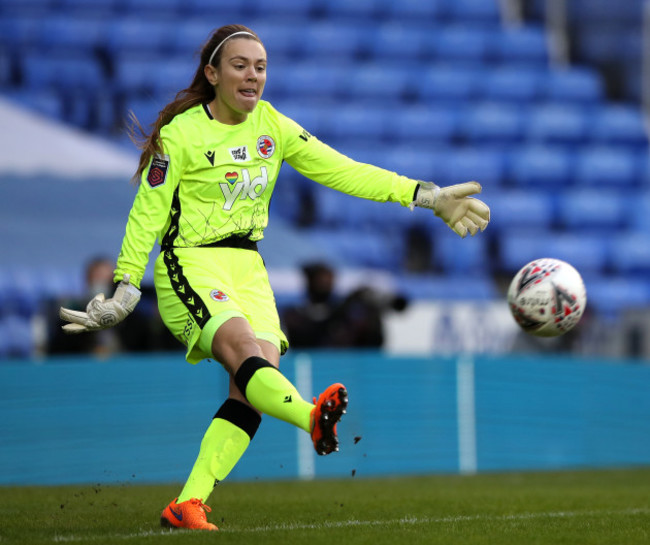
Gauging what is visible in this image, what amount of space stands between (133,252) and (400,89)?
40.0 feet

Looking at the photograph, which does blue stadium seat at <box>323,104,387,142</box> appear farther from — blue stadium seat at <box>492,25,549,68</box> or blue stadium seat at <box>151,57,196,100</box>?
blue stadium seat at <box>492,25,549,68</box>

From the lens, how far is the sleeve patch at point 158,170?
187 inches

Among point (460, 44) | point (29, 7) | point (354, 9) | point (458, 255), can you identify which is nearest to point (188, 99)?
point (458, 255)

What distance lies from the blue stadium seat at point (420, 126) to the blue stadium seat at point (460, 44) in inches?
52.5

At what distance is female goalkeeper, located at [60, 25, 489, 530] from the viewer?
4695 millimetres

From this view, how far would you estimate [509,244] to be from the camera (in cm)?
1472

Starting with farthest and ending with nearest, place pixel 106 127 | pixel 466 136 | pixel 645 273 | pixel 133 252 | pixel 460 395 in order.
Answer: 1. pixel 466 136
2. pixel 645 273
3. pixel 106 127
4. pixel 460 395
5. pixel 133 252

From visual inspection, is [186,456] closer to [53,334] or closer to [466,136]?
[53,334]

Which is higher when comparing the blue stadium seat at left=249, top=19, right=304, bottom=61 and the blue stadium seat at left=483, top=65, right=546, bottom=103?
the blue stadium seat at left=249, top=19, right=304, bottom=61

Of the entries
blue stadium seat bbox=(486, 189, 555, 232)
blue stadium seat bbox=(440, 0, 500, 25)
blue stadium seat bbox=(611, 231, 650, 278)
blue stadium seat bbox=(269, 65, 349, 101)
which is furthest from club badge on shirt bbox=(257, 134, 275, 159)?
blue stadium seat bbox=(440, 0, 500, 25)

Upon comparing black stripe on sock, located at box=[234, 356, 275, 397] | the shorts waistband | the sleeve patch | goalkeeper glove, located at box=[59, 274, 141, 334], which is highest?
the sleeve patch

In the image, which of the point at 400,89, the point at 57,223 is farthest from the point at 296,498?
the point at 400,89

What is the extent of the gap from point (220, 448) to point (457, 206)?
1448 millimetres

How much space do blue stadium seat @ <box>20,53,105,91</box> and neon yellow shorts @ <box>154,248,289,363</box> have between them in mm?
10078
